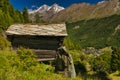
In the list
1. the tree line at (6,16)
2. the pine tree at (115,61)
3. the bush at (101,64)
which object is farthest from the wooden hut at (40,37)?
the pine tree at (115,61)

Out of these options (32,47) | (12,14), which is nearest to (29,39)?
(32,47)

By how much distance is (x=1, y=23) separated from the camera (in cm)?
5562

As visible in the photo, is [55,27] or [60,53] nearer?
[60,53]

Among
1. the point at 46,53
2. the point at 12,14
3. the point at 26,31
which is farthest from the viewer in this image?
the point at 12,14

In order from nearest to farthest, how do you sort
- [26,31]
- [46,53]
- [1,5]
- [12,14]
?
[26,31] < [46,53] < [1,5] < [12,14]

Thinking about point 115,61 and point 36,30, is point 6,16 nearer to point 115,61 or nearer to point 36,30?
point 115,61

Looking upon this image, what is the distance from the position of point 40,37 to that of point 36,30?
144 centimetres

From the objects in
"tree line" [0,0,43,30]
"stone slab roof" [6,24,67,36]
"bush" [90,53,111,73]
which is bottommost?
"bush" [90,53,111,73]

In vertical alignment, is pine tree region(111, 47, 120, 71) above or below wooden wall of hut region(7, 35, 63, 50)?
below

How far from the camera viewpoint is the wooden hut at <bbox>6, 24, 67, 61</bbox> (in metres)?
23.5

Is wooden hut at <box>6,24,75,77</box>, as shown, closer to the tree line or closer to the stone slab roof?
the stone slab roof

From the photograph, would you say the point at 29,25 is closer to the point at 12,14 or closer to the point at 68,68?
the point at 68,68

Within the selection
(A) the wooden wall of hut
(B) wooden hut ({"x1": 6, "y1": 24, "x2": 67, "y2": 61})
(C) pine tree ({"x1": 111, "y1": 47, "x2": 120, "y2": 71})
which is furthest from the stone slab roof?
(C) pine tree ({"x1": 111, "y1": 47, "x2": 120, "y2": 71})

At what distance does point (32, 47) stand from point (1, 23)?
31.4 meters
